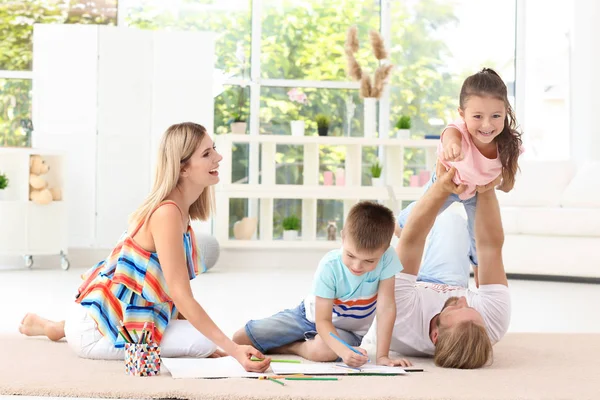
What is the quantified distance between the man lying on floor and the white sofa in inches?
119

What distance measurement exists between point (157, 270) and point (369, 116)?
493 cm

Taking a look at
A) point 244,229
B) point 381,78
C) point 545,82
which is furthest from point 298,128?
point 545,82

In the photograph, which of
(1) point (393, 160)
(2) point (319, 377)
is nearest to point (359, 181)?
(1) point (393, 160)

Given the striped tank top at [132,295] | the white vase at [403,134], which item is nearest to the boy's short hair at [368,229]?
the striped tank top at [132,295]

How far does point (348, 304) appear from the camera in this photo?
275 cm

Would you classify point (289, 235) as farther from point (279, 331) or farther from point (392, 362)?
point (392, 362)

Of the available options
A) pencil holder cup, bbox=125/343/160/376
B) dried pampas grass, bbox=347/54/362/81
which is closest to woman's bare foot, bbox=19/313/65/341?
pencil holder cup, bbox=125/343/160/376

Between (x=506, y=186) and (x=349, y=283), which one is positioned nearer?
(x=349, y=283)

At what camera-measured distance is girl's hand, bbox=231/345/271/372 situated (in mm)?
2445

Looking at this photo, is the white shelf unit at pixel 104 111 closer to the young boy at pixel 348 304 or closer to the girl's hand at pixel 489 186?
the young boy at pixel 348 304

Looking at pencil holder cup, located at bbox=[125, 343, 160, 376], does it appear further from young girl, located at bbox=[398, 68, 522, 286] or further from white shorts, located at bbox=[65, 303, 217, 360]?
young girl, located at bbox=[398, 68, 522, 286]

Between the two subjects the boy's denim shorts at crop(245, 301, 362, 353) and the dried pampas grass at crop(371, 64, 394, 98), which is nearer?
the boy's denim shorts at crop(245, 301, 362, 353)

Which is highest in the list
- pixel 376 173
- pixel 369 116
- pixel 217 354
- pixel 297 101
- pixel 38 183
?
pixel 297 101

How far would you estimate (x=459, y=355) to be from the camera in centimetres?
265
